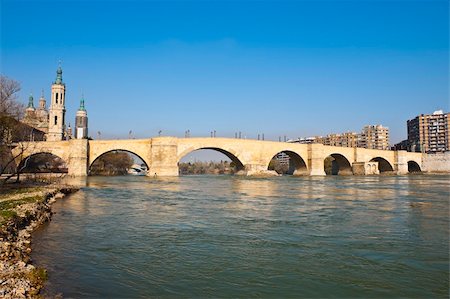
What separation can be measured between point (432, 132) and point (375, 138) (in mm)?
26096

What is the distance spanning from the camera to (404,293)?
17.4 ft

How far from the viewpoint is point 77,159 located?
1932 inches

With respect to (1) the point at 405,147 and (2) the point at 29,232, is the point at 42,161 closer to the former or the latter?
(2) the point at 29,232

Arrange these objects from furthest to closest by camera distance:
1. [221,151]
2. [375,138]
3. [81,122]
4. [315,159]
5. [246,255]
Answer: [375,138] < [81,122] < [315,159] < [221,151] < [246,255]

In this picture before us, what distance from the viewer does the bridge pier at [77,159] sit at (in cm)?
4880

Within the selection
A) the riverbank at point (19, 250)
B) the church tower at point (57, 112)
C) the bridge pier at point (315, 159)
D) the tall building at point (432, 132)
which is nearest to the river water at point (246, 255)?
the riverbank at point (19, 250)

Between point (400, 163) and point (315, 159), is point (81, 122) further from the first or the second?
point (400, 163)

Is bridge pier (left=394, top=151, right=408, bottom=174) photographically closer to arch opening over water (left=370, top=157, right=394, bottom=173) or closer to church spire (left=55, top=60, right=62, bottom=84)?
arch opening over water (left=370, top=157, right=394, bottom=173)

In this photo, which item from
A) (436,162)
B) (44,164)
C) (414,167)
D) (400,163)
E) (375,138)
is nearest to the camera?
(44,164)

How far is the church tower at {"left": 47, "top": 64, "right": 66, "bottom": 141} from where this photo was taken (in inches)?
2904

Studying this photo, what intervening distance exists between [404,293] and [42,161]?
2438 inches

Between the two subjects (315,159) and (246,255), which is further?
(315,159)

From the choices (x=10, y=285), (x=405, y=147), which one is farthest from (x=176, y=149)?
(x=405, y=147)

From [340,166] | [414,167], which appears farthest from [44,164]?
[414,167]
